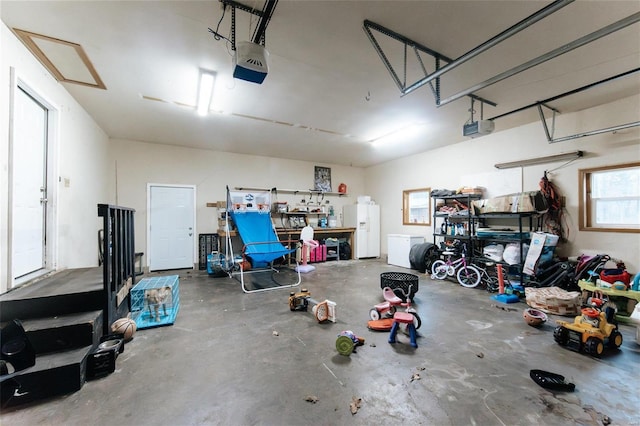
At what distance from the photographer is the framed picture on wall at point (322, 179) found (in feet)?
26.3

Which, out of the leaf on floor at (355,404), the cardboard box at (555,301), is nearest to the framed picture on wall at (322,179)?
the cardboard box at (555,301)

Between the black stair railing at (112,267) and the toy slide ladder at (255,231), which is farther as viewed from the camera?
the toy slide ladder at (255,231)

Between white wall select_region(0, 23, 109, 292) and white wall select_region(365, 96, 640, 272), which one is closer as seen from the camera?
white wall select_region(0, 23, 109, 292)

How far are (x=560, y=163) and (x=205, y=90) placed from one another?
233 inches

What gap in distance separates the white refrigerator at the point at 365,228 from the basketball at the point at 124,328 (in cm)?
595

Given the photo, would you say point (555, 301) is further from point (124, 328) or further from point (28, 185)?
point (28, 185)

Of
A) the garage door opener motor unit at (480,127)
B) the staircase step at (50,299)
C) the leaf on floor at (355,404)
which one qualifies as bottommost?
the leaf on floor at (355,404)

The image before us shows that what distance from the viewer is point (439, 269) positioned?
17.6 ft

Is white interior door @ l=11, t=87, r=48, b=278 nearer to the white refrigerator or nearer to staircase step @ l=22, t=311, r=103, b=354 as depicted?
staircase step @ l=22, t=311, r=103, b=354

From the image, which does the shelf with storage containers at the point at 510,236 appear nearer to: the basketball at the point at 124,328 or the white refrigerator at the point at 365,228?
the white refrigerator at the point at 365,228

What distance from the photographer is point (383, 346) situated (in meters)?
2.55

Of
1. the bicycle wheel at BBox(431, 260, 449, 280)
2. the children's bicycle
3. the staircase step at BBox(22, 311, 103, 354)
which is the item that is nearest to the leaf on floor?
the staircase step at BBox(22, 311, 103, 354)

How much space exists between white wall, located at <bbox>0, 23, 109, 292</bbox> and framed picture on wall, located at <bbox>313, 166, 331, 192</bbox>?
5.19 meters

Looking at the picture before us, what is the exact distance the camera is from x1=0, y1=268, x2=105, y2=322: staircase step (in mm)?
2104
